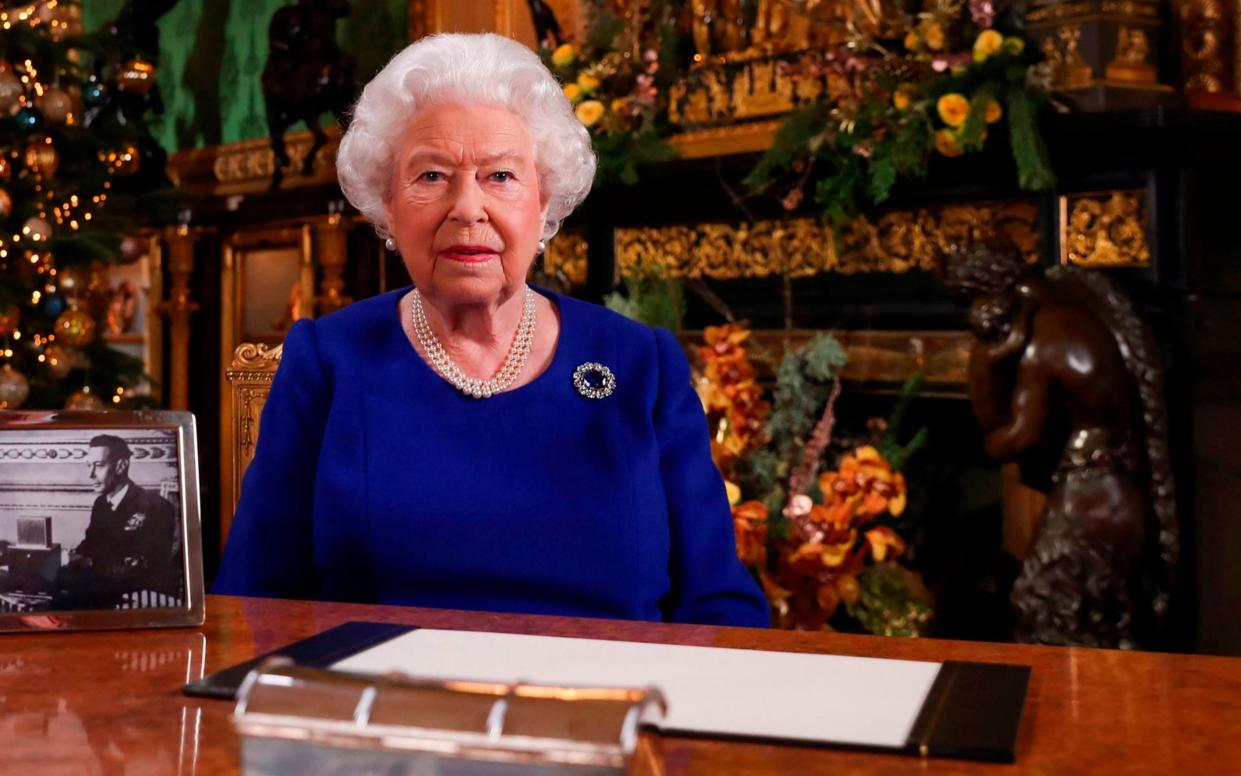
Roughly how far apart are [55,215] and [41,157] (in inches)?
7.4

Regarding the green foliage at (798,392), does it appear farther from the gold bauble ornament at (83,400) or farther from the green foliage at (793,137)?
the gold bauble ornament at (83,400)

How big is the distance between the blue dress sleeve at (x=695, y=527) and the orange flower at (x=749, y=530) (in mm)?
1354

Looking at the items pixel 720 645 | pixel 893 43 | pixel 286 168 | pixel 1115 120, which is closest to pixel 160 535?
pixel 720 645

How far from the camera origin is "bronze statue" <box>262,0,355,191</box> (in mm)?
6461

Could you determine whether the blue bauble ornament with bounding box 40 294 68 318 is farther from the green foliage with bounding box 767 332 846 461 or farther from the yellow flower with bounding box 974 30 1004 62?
the yellow flower with bounding box 974 30 1004 62

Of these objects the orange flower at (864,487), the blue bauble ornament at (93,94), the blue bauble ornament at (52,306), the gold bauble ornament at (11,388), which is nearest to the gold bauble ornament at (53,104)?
the blue bauble ornament at (93,94)

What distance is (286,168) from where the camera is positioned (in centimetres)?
734

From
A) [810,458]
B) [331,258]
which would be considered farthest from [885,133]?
[331,258]

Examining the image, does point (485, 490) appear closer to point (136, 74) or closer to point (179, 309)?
point (136, 74)

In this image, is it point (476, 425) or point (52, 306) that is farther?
point (52, 306)

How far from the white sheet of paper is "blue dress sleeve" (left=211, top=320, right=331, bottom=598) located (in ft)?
2.11

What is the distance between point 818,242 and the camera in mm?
4438

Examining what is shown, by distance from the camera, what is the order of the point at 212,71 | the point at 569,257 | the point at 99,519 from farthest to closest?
the point at 212,71, the point at 569,257, the point at 99,519

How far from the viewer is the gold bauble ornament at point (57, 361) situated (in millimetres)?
4906
